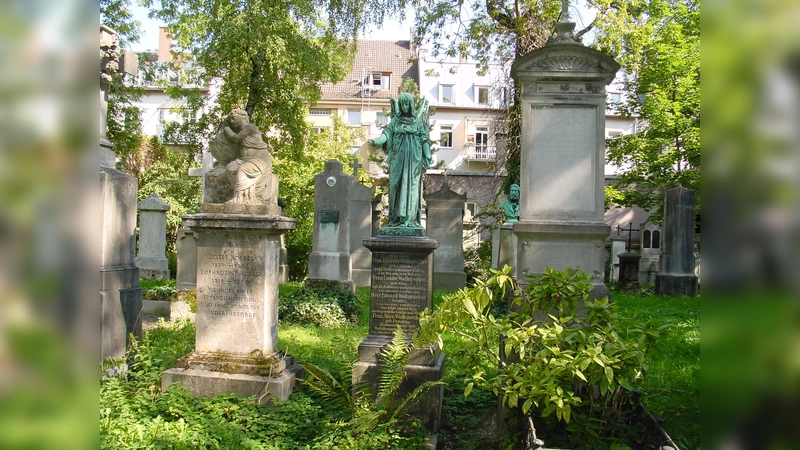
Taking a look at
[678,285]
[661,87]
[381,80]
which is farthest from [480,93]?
[678,285]

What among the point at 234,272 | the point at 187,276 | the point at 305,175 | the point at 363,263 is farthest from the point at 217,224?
the point at 305,175

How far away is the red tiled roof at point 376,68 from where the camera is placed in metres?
40.1

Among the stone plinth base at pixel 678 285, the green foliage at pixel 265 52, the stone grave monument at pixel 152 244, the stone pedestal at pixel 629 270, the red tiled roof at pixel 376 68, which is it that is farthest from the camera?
the red tiled roof at pixel 376 68

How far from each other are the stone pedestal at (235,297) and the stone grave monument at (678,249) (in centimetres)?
1201

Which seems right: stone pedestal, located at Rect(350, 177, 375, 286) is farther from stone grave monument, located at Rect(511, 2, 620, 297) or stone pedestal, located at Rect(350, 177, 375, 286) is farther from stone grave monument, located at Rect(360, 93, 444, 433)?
stone grave monument, located at Rect(511, 2, 620, 297)

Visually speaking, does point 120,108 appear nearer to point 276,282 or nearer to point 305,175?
point 305,175

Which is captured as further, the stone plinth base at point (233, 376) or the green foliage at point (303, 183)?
the green foliage at point (303, 183)

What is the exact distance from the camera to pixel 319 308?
35.7 ft

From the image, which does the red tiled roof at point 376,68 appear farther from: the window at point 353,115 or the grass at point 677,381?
the grass at point 677,381

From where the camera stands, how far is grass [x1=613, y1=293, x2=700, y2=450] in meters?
4.94

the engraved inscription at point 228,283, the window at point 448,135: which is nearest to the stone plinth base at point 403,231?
the engraved inscription at point 228,283

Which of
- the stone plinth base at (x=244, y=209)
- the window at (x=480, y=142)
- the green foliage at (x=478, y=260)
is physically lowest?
the green foliage at (x=478, y=260)
